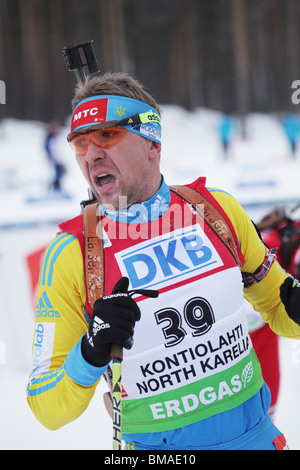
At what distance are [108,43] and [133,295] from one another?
1150 inches

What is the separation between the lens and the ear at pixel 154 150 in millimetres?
1880

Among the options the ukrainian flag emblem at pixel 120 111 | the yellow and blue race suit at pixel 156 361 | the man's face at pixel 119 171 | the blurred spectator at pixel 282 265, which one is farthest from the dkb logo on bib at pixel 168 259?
the blurred spectator at pixel 282 265

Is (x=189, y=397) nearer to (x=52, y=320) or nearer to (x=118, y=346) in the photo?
(x=118, y=346)

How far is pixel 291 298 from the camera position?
6.11 feet

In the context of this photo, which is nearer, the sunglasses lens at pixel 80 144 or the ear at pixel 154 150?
the sunglasses lens at pixel 80 144

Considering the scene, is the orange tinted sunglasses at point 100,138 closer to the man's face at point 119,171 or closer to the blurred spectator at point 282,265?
the man's face at point 119,171

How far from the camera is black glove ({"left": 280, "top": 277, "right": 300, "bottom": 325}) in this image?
1826mm

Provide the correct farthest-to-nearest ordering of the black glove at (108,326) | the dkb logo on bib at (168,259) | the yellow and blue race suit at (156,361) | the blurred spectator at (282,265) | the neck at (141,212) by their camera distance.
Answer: the blurred spectator at (282,265)
the neck at (141,212)
the dkb logo on bib at (168,259)
the yellow and blue race suit at (156,361)
the black glove at (108,326)

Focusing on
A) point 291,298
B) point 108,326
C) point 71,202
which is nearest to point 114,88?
point 108,326

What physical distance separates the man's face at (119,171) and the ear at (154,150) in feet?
0.15

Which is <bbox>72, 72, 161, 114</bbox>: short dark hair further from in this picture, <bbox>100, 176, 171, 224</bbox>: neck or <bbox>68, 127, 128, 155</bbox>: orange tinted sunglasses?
<bbox>100, 176, 171, 224</bbox>: neck

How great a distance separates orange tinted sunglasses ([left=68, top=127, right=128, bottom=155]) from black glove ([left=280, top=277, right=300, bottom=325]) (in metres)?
0.84

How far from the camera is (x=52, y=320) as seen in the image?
5.22 ft
